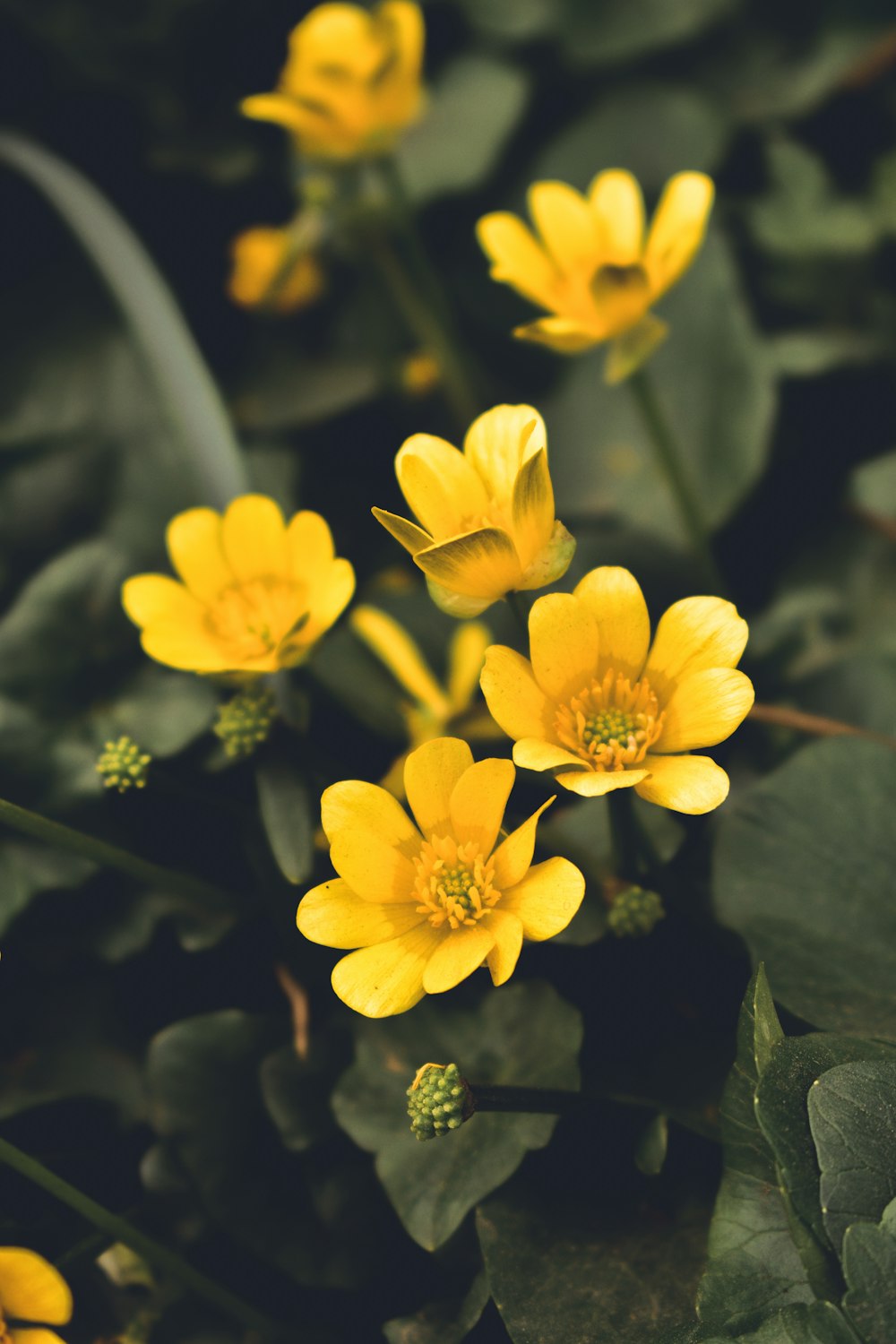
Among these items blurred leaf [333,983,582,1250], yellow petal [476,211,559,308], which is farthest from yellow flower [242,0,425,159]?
Result: blurred leaf [333,983,582,1250]

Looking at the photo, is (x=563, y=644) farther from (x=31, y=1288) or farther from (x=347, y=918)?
(x=31, y=1288)

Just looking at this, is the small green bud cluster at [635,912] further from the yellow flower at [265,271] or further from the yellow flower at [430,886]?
the yellow flower at [265,271]

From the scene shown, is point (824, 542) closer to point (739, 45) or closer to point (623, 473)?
point (623, 473)

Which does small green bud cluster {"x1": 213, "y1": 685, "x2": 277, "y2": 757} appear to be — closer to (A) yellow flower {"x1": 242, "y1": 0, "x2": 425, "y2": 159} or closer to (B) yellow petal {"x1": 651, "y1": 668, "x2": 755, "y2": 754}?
(B) yellow petal {"x1": 651, "y1": 668, "x2": 755, "y2": 754}

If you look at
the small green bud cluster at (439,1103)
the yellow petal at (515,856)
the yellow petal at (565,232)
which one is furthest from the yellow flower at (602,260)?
the small green bud cluster at (439,1103)

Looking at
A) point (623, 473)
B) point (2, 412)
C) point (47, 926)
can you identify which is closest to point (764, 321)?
point (623, 473)
